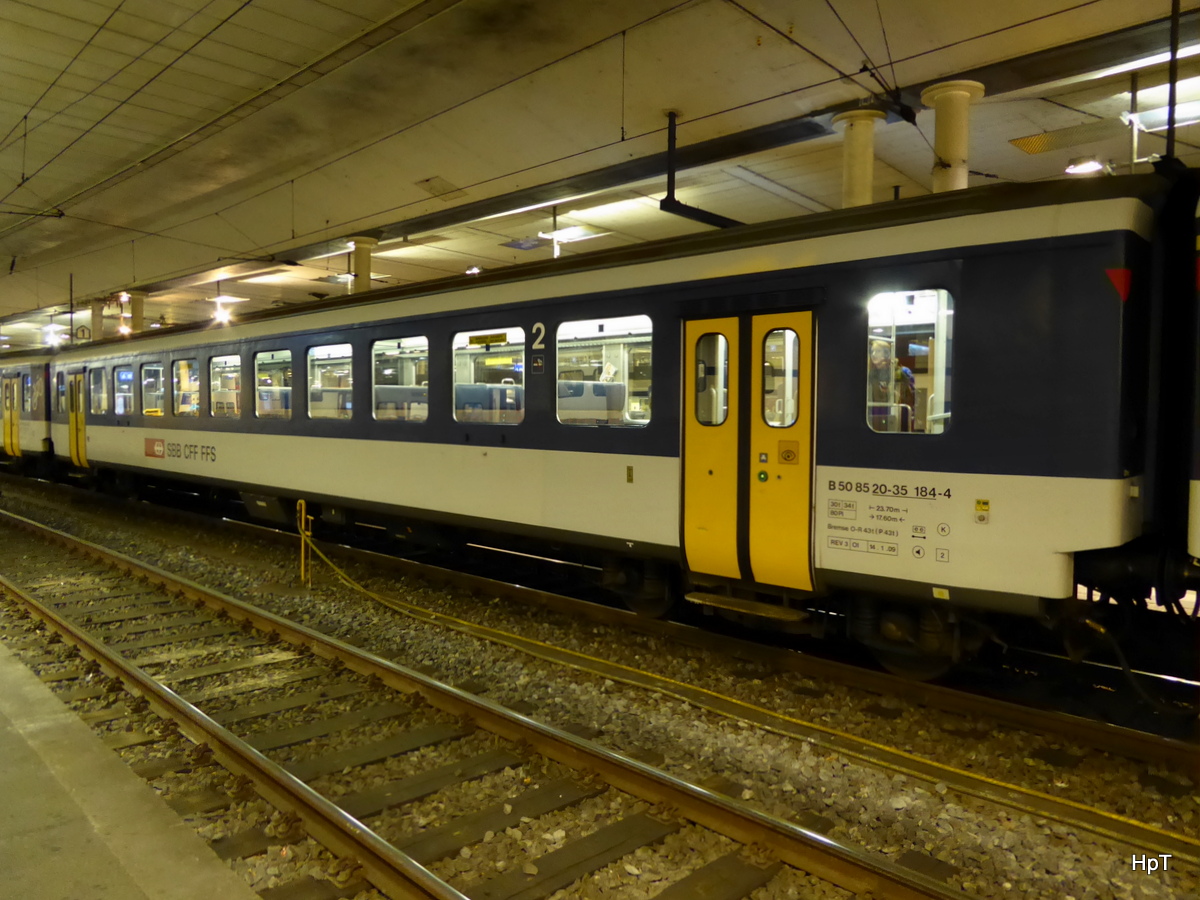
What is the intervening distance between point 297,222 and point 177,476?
19.2ft

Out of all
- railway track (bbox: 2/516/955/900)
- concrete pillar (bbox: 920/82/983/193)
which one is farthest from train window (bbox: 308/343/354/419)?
concrete pillar (bbox: 920/82/983/193)

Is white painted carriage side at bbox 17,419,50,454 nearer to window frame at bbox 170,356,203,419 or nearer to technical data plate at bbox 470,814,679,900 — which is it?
window frame at bbox 170,356,203,419

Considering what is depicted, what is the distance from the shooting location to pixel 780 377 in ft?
19.9

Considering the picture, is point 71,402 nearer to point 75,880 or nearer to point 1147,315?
point 75,880

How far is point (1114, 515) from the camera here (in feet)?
15.6

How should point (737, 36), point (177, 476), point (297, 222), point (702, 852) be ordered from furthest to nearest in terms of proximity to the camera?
point (297, 222), point (177, 476), point (737, 36), point (702, 852)

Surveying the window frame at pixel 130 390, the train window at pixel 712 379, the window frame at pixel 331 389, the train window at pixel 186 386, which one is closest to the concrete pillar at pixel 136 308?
the window frame at pixel 130 390

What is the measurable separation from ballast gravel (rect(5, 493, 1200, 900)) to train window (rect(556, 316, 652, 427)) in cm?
197

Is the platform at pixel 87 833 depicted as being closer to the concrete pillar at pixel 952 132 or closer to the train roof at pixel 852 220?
the train roof at pixel 852 220

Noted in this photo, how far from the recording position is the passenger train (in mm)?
4875

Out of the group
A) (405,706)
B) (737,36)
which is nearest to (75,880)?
(405,706)

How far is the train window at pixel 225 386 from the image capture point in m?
12.0

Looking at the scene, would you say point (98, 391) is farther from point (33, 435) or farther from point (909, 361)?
point (909, 361)

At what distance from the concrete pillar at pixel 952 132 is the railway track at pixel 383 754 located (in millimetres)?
7500
